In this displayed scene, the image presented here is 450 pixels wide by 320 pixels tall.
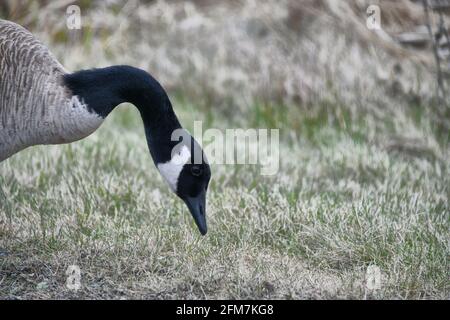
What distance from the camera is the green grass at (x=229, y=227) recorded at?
3.78 metres

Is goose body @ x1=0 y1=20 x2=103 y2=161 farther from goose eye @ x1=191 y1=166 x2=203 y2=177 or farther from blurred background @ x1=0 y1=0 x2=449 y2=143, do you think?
blurred background @ x1=0 y1=0 x2=449 y2=143

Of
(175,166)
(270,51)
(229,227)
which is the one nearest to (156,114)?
(175,166)

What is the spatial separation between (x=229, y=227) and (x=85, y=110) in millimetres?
1069

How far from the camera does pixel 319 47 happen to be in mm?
7391

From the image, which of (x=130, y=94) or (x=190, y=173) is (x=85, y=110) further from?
(x=190, y=173)

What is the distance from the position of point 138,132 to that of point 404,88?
95.4 inches

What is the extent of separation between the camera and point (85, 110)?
3965mm

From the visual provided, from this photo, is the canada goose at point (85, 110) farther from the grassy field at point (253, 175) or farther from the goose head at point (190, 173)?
the grassy field at point (253, 175)

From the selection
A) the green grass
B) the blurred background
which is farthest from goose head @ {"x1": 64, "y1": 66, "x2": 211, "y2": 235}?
the blurred background

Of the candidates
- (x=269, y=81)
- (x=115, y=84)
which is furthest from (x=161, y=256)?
(x=269, y=81)

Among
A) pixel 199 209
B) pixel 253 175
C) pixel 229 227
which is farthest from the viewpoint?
pixel 253 175

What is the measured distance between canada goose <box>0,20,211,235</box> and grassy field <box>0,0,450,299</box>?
1.36ft

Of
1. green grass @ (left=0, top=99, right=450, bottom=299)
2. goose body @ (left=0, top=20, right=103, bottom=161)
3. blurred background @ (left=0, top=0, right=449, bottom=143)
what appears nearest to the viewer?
green grass @ (left=0, top=99, right=450, bottom=299)

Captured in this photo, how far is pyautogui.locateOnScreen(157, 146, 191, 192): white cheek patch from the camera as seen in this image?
3998 mm
